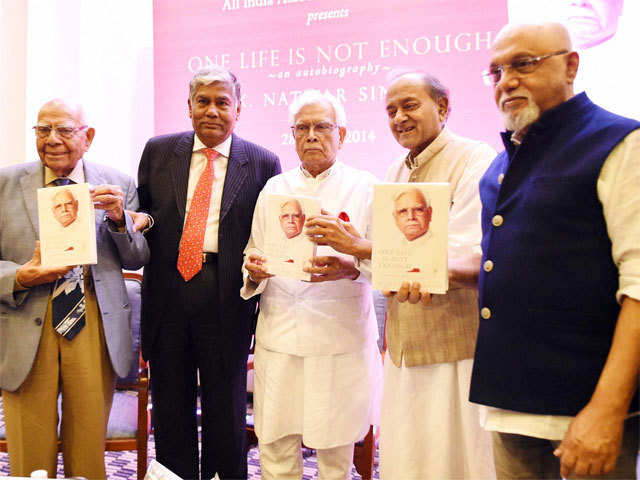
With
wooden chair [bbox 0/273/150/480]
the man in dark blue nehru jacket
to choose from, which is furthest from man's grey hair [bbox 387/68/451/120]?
wooden chair [bbox 0/273/150/480]

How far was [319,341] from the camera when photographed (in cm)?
220

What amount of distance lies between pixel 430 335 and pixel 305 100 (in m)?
Result: 1.07

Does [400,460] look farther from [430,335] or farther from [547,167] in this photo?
[547,167]

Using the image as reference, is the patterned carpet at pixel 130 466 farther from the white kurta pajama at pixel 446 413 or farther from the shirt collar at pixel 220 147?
the shirt collar at pixel 220 147

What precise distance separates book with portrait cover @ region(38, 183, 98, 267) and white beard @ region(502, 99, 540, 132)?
150cm

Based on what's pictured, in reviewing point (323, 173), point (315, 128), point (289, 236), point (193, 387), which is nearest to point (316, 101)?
point (315, 128)

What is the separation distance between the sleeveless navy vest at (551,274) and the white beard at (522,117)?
0.03 metres

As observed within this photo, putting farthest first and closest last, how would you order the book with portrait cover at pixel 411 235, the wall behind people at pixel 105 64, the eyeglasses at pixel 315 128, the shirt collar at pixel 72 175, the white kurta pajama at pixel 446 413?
the wall behind people at pixel 105 64
the shirt collar at pixel 72 175
the eyeglasses at pixel 315 128
the white kurta pajama at pixel 446 413
the book with portrait cover at pixel 411 235

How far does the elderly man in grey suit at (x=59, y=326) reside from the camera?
226 cm

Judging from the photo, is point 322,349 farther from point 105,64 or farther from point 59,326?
point 105,64

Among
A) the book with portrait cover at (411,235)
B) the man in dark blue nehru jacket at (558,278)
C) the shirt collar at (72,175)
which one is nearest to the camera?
the man in dark blue nehru jacket at (558,278)

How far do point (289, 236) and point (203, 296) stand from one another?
595 millimetres

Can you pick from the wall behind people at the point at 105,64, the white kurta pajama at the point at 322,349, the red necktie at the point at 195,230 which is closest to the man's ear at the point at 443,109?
the white kurta pajama at the point at 322,349

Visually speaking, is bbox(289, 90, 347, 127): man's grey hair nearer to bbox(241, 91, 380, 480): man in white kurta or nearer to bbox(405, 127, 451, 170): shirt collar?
bbox(241, 91, 380, 480): man in white kurta
